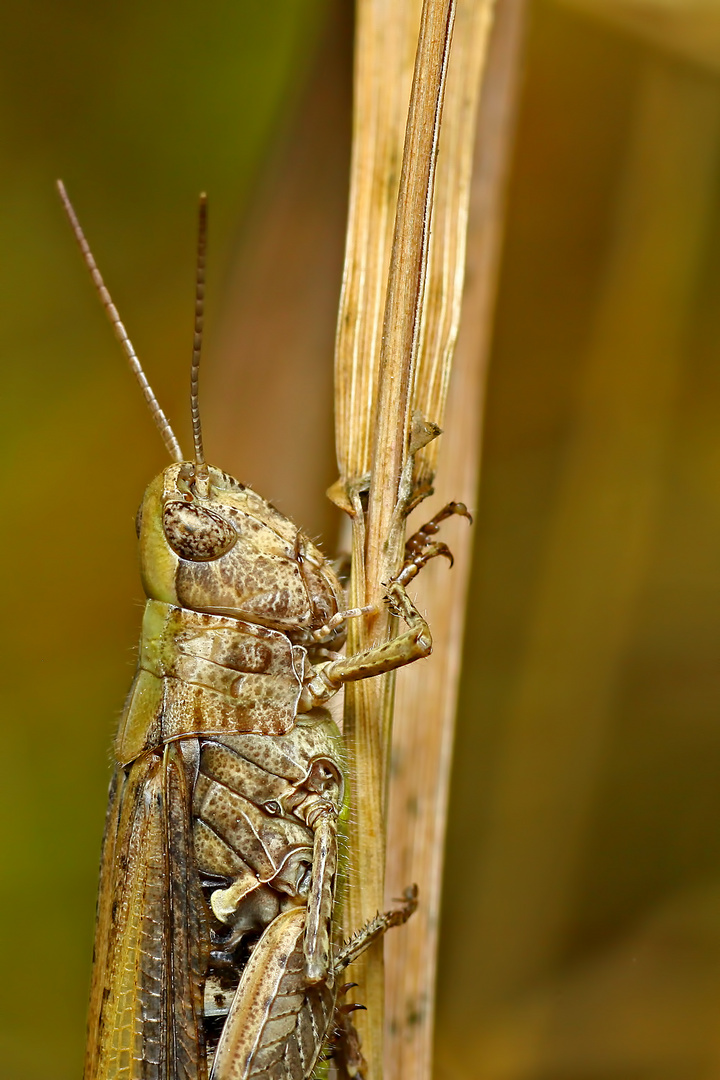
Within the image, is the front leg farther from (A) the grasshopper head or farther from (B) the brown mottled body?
(A) the grasshopper head

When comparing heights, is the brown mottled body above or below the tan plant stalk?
below

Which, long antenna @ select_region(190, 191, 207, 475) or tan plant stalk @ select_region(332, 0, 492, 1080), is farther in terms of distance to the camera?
long antenna @ select_region(190, 191, 207, 475)

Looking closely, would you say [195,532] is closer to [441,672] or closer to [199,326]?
[199,326]

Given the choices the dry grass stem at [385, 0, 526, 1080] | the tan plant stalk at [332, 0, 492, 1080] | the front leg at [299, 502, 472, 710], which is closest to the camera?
the tan plant stalk at [332, 0, 492, 1080]

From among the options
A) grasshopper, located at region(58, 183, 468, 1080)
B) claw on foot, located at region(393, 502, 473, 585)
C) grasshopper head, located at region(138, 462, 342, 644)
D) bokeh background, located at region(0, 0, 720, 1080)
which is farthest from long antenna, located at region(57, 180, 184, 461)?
bokeh background, located at region(0, 0, 720, 1080)

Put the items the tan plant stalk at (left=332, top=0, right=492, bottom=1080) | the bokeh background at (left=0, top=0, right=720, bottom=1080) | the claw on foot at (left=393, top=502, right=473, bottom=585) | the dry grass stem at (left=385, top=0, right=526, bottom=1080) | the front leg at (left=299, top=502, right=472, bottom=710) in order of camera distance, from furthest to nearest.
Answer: the bokeh background at (left=0, top=0, right=720, bottom=1080), the dry grass stem at (left=385, top=0, right=526, bottom=1080), the claw on foot at (left=393, top=502, right=473, bottom=585), the front leg at (left=299, top=502, right=472, bottom=710), the tan plant stalk at (left=332, top=0, right=492, bottom=1080)

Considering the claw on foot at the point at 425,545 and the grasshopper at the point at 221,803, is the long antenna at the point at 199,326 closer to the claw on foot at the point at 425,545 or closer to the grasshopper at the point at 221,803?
the grasshopper at the point at 221,803

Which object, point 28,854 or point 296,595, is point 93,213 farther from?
point 28,854
